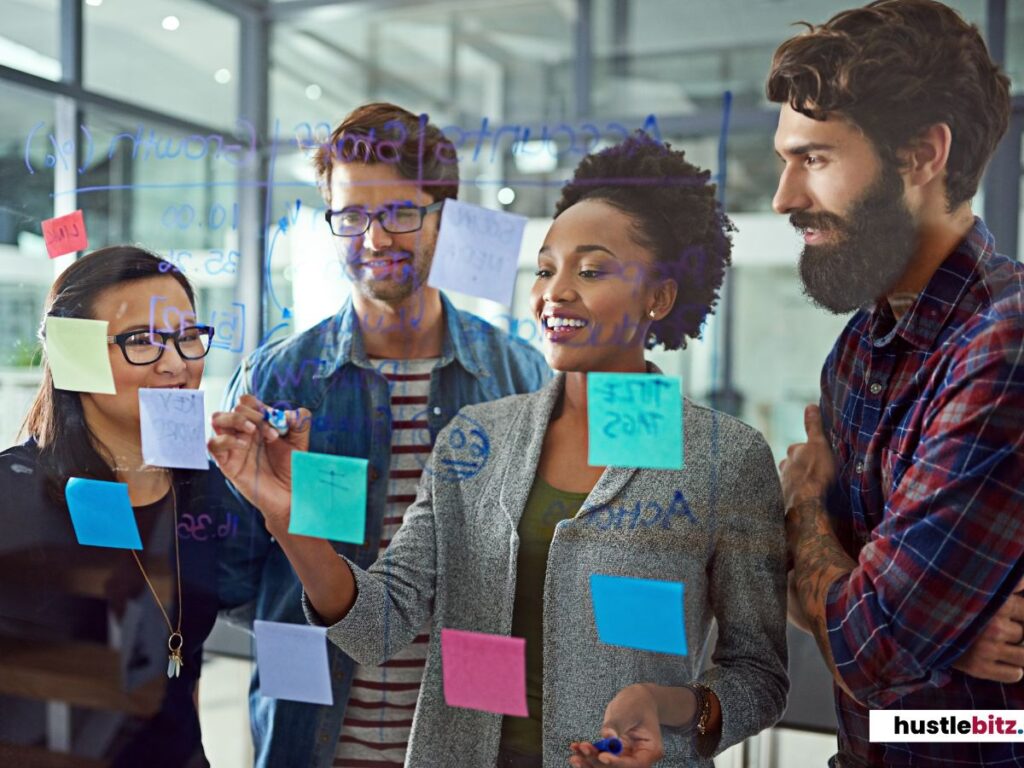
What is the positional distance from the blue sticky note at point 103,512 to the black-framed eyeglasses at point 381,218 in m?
0.57

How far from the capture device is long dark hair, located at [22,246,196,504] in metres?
1.46

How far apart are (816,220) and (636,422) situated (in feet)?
1.10

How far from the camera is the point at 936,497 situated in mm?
960

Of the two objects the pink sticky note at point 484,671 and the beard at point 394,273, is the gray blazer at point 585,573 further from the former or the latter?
the beard at point 394,273

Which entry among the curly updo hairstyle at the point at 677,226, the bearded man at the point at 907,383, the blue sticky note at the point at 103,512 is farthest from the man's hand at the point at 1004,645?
the blue sticky note at the point at 103,512

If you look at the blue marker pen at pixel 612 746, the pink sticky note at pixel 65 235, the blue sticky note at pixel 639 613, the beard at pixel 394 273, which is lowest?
the blue marker pen at pixel 612 746

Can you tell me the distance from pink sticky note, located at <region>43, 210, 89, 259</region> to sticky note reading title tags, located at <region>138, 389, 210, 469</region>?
294 millimetres

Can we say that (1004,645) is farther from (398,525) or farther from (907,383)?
(398,525)

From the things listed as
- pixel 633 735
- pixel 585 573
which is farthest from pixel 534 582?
pixel 633 735

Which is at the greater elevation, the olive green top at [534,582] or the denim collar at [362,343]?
the denim collar at [362,343]

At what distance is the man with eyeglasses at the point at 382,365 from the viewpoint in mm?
1297

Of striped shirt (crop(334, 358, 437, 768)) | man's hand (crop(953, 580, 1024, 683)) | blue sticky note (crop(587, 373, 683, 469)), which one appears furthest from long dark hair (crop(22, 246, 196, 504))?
man's hand (crop(953, 580, 1024, 683))

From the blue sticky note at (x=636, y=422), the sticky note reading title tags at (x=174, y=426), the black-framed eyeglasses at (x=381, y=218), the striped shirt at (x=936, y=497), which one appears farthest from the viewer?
the sticky note reading title tags at (x=174, y=426)

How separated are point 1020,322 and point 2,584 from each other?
5.31ft
